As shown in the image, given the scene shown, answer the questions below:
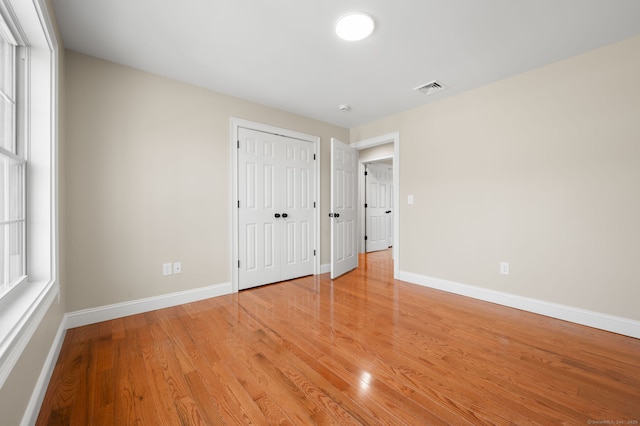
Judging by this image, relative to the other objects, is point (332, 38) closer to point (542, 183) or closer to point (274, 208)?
point (274, 208)

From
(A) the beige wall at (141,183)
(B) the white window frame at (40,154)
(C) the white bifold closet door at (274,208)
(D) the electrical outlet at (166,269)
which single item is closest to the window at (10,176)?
(B) the white window frame at (40,154)

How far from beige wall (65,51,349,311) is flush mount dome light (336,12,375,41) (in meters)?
1.69

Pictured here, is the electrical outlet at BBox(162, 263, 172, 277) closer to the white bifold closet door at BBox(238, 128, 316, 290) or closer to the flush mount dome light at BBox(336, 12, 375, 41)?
the white bifold closet door at BBox(238, 128, 316, 290)

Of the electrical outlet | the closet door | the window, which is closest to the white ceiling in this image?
the window

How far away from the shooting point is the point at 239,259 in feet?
10.4

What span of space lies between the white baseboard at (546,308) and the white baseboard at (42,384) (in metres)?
3.54

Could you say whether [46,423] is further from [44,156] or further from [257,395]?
[44,156]

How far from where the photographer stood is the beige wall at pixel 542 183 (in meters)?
2.12

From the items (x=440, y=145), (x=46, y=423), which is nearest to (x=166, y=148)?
(x=46, y=423)

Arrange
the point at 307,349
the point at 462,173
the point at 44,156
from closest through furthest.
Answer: the point at 44,156
the point at 307,349
the point at 462,173

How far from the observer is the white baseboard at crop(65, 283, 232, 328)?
2.23 m

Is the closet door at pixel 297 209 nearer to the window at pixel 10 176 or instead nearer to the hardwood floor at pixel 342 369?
the hardwood floor at pixel 342 369

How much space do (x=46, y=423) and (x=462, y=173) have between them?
385 centimetres

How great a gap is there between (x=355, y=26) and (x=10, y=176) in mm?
2349
